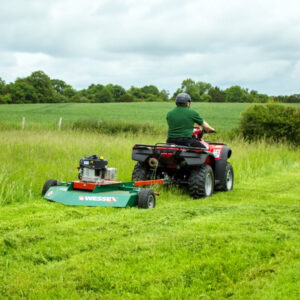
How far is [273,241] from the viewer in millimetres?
4602

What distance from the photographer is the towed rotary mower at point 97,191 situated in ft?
21.0

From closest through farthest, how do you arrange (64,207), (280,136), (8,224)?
(8,224), (64,207), (280,136)

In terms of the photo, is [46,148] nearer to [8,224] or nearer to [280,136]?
[8,224]

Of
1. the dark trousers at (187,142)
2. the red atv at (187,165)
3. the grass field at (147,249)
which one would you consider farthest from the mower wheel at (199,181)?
the dark trousers at (187,142)

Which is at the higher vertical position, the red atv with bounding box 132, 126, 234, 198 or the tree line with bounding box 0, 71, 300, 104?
the tree line with bounding box 0, 71, 300, 104

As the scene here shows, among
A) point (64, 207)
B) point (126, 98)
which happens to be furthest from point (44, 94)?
point (64, 207)

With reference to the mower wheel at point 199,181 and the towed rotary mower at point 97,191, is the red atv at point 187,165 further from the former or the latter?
the towed rotary mower at point 97,191

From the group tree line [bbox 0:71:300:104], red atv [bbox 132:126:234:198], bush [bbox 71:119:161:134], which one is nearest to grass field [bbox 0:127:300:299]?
red atv [bbox 132:126:234:198]

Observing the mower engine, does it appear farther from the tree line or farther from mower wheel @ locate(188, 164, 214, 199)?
the tree line

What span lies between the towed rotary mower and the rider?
3.08ft

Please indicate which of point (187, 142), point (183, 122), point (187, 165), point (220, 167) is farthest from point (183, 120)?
point (220, 167)

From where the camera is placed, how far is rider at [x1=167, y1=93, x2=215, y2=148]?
789 cm

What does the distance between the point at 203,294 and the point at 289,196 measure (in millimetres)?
5341

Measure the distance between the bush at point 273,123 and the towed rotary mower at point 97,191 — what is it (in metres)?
13.4
